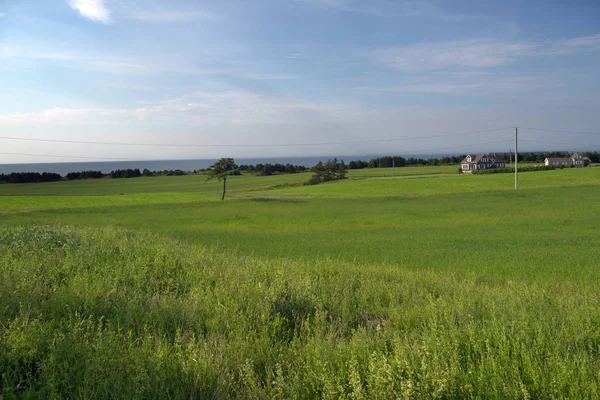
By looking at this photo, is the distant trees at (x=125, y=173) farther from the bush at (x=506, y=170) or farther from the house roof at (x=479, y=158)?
the house roof at (x=479, y=158)

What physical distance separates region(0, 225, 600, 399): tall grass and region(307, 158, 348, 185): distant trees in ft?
268

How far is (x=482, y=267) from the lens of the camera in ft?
37.0

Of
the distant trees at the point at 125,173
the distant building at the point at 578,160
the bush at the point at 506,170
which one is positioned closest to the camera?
the bush at the point at 506,170

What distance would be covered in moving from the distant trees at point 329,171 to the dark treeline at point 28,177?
5026cm

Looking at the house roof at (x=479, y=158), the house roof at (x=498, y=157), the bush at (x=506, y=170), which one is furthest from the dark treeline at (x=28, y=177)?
the house roof at (x=498, y=157)

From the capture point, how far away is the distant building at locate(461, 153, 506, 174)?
10957 cm

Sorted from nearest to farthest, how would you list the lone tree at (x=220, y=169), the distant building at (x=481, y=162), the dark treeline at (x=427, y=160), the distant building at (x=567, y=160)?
the lone tree at (x=220, y=169)
the distant building at (x=567, y=160)
the distant building at (x=481, y=162)
the dark treeline at (x=427, y=160)

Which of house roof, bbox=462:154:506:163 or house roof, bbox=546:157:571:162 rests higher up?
house roof, bbox=462:154:506:163

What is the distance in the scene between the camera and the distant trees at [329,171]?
3752 inches

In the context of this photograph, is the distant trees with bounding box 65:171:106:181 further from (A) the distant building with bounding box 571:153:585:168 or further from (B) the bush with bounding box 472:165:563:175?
(A) the distant building with bounding box 571:153:585:168

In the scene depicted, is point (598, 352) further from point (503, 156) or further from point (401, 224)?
point (503, 156)

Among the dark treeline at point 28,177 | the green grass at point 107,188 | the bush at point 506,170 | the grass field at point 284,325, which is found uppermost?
the dark treeline at point 28,177

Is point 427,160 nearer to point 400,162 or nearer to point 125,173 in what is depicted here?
point 400,162

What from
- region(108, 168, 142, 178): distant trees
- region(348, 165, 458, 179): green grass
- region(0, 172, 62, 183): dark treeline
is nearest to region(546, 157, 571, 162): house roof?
region(348, 165, 458, 179): green grass
